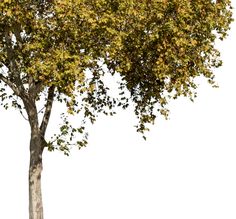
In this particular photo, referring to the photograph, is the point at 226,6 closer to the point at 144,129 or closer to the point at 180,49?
the point at 180,49

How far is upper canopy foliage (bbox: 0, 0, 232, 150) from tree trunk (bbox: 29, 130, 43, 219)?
236 centimetres

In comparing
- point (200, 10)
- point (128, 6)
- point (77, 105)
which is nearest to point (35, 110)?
point (77, 105)

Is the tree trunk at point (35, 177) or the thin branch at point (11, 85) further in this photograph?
the thin branch at point (11, 85)

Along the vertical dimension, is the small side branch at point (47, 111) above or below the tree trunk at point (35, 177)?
above

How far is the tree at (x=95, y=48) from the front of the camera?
27844mm

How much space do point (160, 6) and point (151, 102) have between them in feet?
22.8

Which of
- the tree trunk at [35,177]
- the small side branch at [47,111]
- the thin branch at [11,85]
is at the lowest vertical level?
the tree trunk at [35,177]

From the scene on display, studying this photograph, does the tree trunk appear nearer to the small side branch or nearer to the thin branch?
the small side branch

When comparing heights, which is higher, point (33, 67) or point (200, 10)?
point (200, 10)

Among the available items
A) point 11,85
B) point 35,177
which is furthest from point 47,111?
point 35,177

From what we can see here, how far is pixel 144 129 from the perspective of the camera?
34562 mm

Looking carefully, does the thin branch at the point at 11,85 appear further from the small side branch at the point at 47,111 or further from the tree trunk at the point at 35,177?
the tree trunk at the point at 35,177

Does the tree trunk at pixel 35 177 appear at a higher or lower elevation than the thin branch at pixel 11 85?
lower

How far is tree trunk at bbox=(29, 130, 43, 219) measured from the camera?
3150cm
